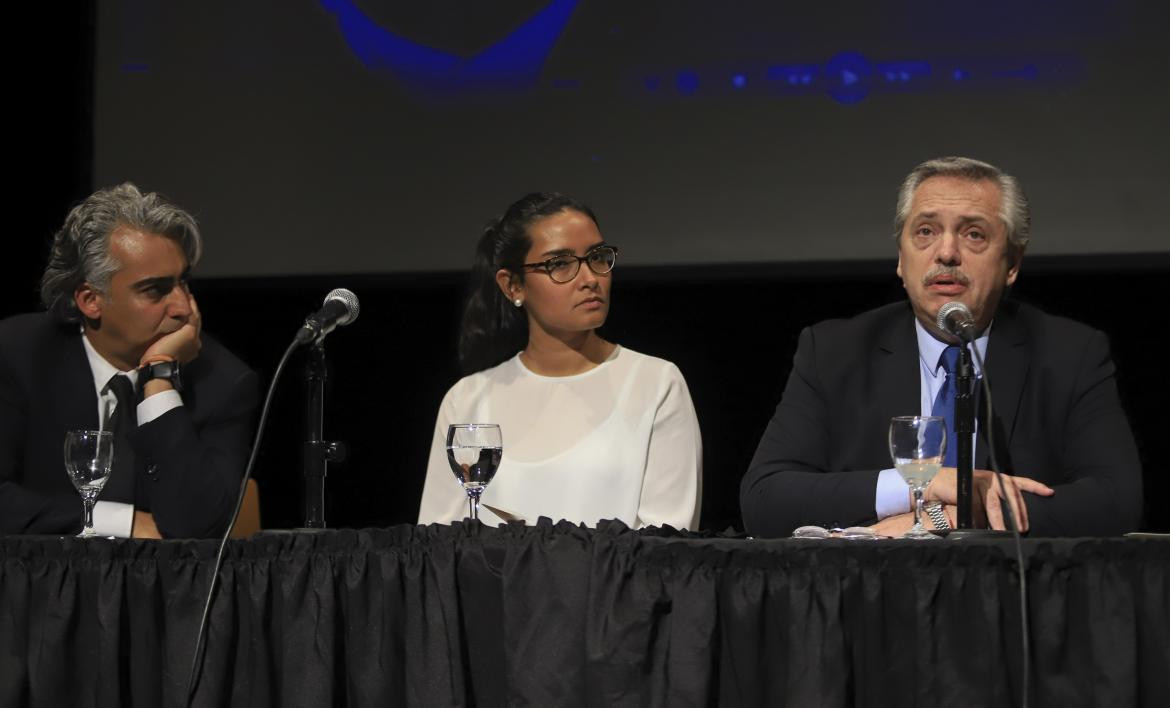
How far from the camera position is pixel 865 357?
3.04 meters

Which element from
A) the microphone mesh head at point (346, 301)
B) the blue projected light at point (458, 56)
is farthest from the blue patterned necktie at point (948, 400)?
the blue projected light at point (458, 56)

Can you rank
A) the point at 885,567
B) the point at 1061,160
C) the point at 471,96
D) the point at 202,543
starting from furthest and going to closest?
the point at 471,96
the point at 1061,160
the point at 202,543
the point at 885,567

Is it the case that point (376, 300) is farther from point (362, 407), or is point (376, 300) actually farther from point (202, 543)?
point (202, 543)

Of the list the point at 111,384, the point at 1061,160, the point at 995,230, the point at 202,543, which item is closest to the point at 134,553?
the point at 202,543

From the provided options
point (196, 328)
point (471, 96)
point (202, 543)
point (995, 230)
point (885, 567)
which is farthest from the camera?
point (471, 96)

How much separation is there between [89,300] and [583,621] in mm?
1843

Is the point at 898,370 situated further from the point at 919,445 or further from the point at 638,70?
the point at 638,70

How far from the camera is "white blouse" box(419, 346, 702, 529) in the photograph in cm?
329

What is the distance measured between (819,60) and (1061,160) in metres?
0.84

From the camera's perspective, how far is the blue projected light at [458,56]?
478 cm

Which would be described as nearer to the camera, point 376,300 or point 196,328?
point 196,328

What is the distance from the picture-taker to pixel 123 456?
3088 mm

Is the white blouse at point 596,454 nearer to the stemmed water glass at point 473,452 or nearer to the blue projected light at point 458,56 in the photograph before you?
the stemmed water glass at point 473,452

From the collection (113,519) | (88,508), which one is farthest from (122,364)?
(88,508)
